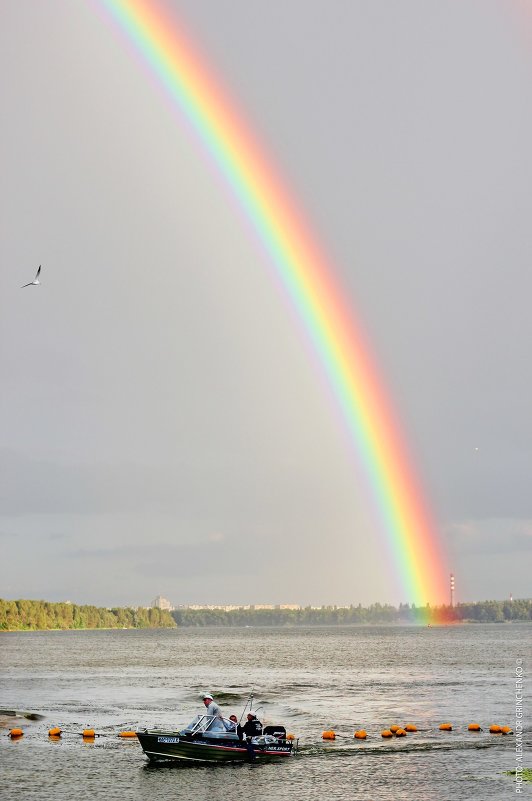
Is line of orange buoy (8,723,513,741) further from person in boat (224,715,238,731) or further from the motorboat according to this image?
person in boat (224,715,238,731)

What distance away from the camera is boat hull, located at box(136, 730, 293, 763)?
60.4 metres

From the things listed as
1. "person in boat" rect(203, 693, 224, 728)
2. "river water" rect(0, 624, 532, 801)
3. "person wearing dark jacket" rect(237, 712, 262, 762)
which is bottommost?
"river water" rect(0, 624, 532, 801)

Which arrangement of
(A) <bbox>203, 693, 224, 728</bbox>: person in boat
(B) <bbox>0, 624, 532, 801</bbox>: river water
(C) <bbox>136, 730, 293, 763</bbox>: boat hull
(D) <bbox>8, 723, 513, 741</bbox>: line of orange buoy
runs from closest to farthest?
(B) <bbox>0, 624, 532, 801</bbox>: river water, (A) <bbox>203, 693, 224, 728</bbox>: person in boat, (C) <bbox>136, 730, 293, 763</bbox>: boat hull, (D) <bbox>8, 723, 513, 741</bbox>: line of orange buoy

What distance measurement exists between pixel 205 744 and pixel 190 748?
0.95 meters

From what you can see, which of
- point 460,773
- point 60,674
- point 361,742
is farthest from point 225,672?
point 460,773

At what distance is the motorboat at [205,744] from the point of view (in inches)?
2379

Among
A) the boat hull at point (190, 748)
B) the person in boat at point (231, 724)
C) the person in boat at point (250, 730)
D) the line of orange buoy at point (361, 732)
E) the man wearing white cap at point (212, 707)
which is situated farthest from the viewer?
the line of orange buoy at point (361, 732)

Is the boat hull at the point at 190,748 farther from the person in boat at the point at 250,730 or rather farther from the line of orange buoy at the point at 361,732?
the line of orange buoy at the point at 361,732

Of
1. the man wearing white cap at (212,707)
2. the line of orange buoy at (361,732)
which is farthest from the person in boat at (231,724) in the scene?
the line of orange buoy at (361,732)

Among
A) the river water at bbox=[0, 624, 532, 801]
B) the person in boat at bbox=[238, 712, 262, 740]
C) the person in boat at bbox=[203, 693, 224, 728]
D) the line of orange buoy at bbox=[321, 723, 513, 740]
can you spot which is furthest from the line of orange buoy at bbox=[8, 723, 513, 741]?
A: the person in boat at bbox=[203, 693, 224, 728]

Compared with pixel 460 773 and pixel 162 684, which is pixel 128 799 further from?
pixel 162 684

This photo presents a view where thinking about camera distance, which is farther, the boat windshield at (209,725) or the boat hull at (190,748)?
the boat windshield at (209,725)

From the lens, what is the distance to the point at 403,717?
86375 mm

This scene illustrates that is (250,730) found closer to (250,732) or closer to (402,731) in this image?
(250,732)
